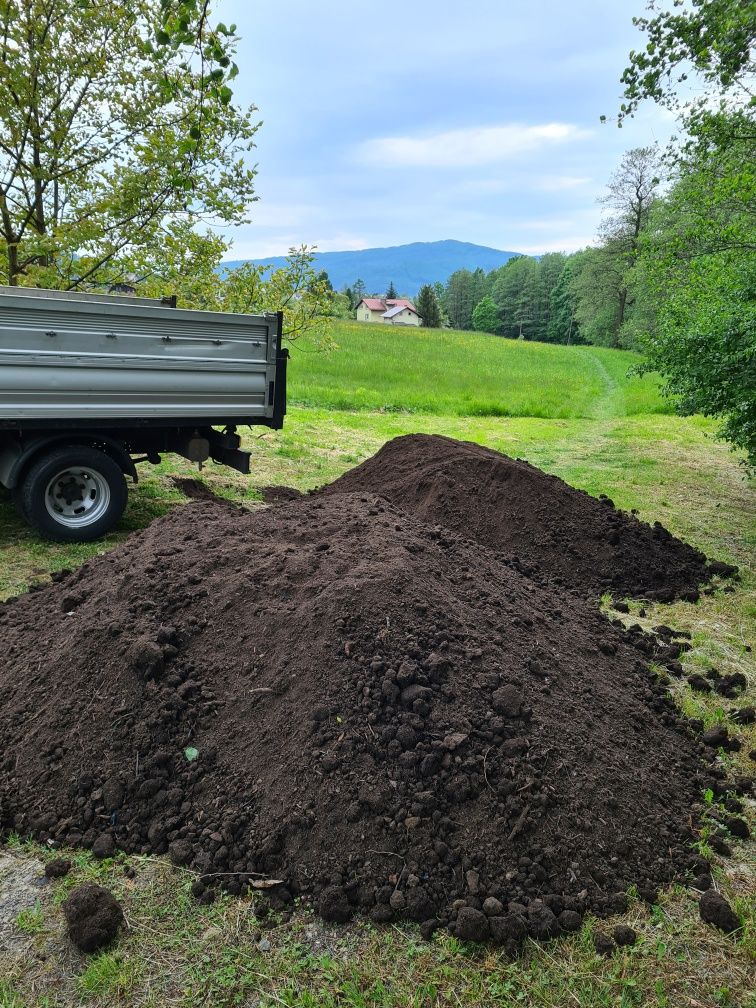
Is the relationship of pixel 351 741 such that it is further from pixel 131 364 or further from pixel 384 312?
pixel 384 312

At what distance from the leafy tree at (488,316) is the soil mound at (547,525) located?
9042cm

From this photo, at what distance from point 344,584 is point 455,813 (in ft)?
4.10

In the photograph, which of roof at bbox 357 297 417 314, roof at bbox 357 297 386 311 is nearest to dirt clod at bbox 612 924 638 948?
roof at bbox 357 297 417 314

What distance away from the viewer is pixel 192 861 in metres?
2.54

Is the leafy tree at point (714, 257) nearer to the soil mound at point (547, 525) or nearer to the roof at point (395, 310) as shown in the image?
the soil mound at point (547, 525)

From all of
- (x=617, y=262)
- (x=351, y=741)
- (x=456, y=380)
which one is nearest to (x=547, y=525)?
(x=351, y=741)

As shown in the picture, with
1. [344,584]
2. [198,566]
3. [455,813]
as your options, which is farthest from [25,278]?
[455,813]

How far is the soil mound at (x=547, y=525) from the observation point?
19.0 feet

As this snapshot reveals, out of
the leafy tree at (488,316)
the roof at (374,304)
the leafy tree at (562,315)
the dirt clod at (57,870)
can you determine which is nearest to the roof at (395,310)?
the roof at (374,304)

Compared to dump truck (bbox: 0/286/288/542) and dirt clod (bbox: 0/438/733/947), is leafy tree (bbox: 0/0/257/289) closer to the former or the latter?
dump truck (bbox: 0/286/288/542)

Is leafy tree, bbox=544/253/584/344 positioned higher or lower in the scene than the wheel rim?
higher

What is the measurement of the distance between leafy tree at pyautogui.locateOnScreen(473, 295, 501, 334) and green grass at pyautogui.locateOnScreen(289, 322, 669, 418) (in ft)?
160

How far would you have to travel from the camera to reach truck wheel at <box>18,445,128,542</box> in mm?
5895

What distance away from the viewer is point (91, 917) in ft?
7.26
